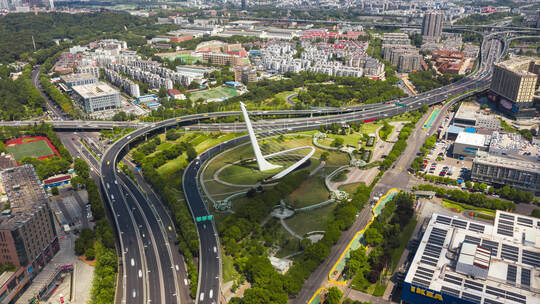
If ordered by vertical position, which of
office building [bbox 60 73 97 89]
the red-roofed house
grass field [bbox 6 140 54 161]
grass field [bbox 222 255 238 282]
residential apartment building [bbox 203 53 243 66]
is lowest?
grass field [bbox 222 255 238 282]

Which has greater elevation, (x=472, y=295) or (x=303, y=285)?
(x=472, y=295)

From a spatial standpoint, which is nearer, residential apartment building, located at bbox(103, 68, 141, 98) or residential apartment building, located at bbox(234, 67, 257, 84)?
residential apartment building, located at bbox(103, 68, 141, 98)

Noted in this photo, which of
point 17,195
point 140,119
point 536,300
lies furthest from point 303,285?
point 140,119

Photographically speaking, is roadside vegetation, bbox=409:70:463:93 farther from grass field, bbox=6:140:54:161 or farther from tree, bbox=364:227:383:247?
grass field, bbox=6:140:54:161

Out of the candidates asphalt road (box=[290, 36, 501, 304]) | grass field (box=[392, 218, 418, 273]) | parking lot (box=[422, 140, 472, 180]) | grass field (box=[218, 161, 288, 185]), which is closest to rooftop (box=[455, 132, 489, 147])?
parking lot (box=[422, 140, 472, 180])

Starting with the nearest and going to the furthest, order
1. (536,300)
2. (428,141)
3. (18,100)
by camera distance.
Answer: (536,300)
(428,141)
(18,100)

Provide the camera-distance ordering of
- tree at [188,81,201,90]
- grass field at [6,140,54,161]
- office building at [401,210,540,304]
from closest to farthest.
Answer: office building at [401,210,540,304] → grass field at [6,140,54,161] → tree at [188,81,201,90]

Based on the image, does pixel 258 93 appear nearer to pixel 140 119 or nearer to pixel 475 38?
pixel 140 119
